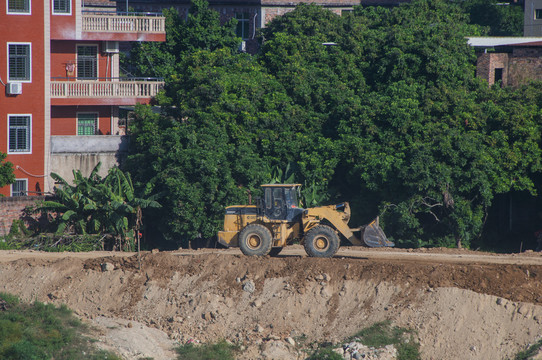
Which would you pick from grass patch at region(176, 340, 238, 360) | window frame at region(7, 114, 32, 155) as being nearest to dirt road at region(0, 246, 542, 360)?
grass patch at region(176, 340, 238, 360)

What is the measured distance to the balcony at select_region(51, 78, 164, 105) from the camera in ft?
121

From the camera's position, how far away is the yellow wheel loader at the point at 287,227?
26.4 metres

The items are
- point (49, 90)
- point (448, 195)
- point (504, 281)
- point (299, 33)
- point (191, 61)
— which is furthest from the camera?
point (299, 33)

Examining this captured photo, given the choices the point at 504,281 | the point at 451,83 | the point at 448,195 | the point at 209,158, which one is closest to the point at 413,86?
the point at 451,83

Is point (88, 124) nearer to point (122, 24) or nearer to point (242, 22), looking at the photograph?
point (122, 24)

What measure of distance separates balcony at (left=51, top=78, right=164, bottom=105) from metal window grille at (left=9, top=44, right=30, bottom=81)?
1.34 metres

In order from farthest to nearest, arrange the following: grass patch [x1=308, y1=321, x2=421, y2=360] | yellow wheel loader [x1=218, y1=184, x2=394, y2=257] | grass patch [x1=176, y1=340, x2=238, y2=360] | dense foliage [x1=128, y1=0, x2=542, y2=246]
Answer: dense foliage [x1=128, y1=0, x2=542, y2=246]
yellow wheel loader [x1=218, y1=184, x2=394, y2=257]
grass patch [x1=176, y1=340, x2=238, y2=360]
grass patch [x1=308, y1=321, x2=421, y2=360]

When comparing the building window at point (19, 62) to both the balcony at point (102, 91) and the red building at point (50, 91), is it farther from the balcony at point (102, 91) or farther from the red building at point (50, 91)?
the balcony at point (102, 91)

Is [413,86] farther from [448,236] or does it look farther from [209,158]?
[209,158]

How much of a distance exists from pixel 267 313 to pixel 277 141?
11903 mm

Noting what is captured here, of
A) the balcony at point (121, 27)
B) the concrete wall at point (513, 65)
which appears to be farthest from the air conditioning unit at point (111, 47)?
the concrete wall at point (513, 65)

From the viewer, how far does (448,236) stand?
3259 centimetres

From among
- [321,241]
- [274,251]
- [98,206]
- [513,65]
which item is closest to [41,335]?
[274,251]

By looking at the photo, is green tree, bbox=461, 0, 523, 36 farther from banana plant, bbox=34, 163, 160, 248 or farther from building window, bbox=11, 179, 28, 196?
building window, bbox=11, 179, 28, 196
